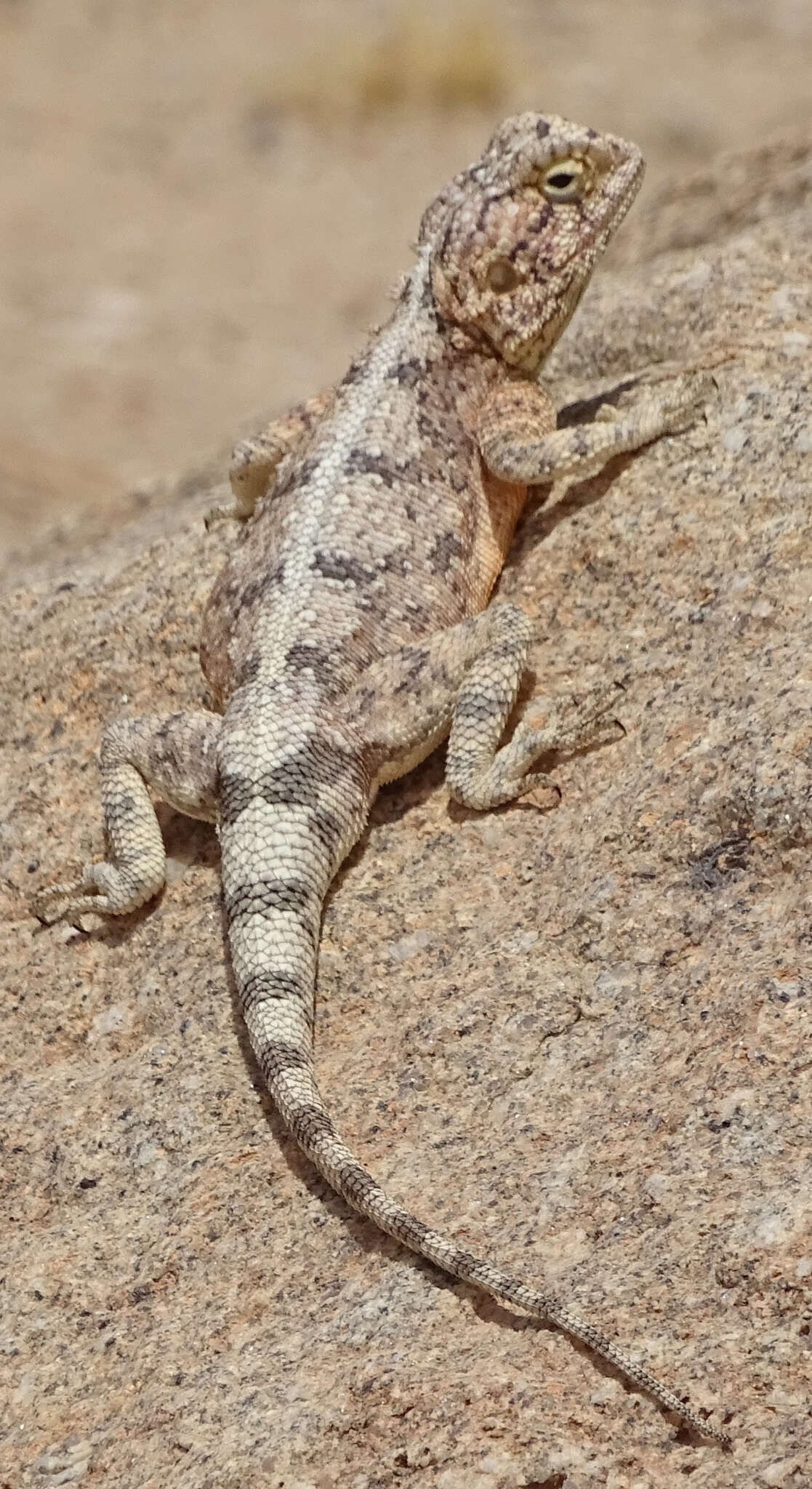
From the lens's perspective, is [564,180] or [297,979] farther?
[564,180]

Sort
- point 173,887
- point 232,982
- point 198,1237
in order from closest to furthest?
point 198,1237 → point 232,982 → point 173,887

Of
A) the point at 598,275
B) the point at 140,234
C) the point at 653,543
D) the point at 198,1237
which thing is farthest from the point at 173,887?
the point at 140,234

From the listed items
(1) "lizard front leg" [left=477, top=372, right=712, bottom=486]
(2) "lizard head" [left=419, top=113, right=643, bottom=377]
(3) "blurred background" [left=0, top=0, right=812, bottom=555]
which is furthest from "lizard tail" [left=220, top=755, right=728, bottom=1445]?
(3) "blurred background" [left=0, top=0, right=812, bottom=555]

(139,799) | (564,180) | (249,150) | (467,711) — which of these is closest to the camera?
(467,711)

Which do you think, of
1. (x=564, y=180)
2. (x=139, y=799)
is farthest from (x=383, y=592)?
(x=564, y=180)

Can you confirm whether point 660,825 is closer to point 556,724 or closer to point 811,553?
point 556,724

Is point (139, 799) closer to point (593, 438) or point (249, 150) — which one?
point (593, 438)

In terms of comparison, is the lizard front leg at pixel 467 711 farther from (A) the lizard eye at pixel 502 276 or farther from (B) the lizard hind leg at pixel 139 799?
(A) the lizard eye at pixel 502 276
